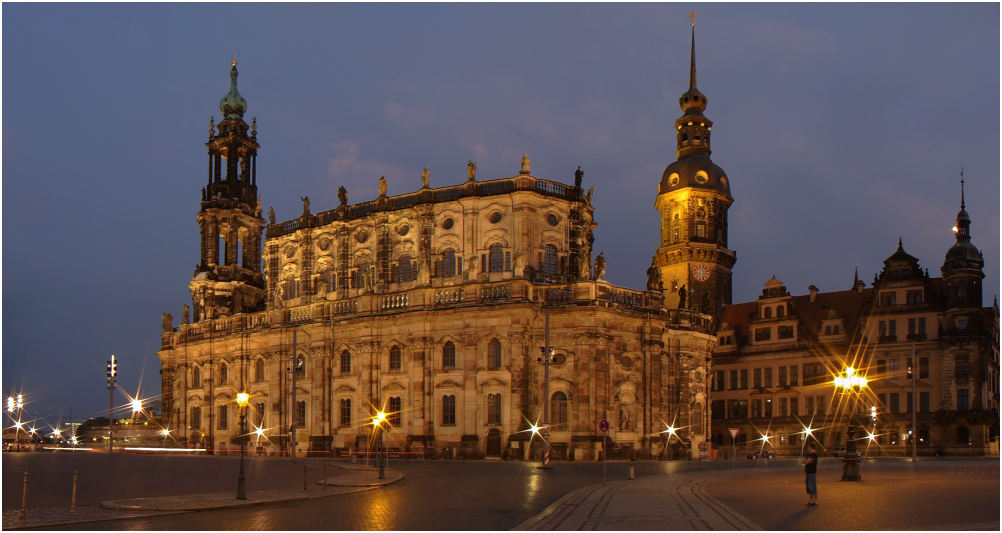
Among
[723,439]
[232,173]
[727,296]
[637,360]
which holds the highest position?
[232,173]

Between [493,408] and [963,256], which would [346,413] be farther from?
[963,256]

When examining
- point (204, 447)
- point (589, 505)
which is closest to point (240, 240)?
point (204, 447)

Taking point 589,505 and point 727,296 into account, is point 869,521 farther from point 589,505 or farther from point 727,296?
point 727,296

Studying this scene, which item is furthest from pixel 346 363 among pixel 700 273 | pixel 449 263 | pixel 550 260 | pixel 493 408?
pixel 700 273

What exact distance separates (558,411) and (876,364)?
29929 millimetres

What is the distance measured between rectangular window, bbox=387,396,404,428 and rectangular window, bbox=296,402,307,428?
7904 millimetres

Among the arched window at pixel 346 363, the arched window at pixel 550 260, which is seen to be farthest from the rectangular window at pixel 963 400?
the arched window at pixel 346 363

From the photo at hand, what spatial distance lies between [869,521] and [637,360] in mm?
42739

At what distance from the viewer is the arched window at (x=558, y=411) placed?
60338mm

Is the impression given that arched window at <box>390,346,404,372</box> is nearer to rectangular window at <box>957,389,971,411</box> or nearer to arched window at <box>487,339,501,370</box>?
arched window at <box>487,339,501,370</box>

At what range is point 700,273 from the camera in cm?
9075

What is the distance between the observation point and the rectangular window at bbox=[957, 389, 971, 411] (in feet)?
239

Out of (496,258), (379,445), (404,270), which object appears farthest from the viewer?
(404,270)

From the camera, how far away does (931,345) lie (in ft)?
246
